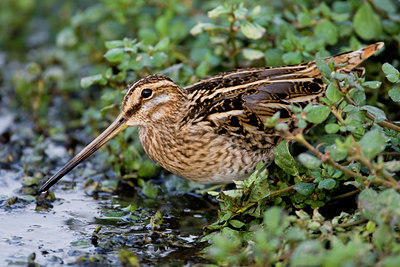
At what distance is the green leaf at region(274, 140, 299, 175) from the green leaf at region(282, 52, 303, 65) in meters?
0.96

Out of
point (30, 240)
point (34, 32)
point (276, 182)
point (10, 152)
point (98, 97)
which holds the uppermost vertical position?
point (34, 32)

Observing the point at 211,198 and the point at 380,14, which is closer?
the point at 211,198

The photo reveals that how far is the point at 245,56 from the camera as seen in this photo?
5039 millimetres

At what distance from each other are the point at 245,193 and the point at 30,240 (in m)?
1.42

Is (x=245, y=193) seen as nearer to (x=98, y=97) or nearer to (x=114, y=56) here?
(x=114, y=56)

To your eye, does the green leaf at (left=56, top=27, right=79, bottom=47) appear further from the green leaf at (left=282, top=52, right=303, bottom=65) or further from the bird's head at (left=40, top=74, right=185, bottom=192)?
the green leaf at (left=282, top=52, right=303, bottom=65)

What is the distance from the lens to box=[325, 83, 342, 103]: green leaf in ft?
11.6

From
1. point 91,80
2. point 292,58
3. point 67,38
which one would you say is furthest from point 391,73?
point 67,38

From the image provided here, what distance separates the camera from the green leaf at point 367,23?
16.9 feet

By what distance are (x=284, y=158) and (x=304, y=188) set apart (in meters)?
0.25

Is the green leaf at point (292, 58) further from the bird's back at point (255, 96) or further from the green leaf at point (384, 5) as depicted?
the green leaf at point (384, 5)

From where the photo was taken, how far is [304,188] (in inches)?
154

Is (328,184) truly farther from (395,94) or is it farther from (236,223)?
(395,94)

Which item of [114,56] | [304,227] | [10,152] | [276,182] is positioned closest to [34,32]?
[10,152]
